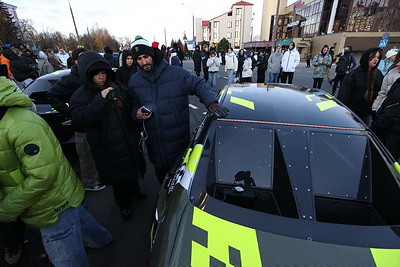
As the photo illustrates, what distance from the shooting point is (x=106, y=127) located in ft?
6.29

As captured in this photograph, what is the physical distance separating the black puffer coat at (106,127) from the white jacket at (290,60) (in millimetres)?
6472

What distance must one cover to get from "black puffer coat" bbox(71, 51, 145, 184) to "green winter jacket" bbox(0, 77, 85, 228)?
54 centimetres

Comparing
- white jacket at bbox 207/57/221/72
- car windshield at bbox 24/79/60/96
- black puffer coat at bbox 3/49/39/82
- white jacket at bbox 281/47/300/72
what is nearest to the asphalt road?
car windshield at bbox 24/79/60/96

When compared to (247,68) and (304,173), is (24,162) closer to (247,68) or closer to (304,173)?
(304,173)

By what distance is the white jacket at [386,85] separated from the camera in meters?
2.80

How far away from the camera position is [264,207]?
145cm

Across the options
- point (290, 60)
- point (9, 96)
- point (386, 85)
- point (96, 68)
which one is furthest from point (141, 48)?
point (290, 60)

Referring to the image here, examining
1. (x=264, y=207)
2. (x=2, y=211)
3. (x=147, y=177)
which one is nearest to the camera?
(x=2, y=211)

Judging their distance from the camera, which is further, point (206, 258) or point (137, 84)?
point (137, 84)

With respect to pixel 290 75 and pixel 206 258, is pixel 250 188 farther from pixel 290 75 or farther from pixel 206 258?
pixel 290 75

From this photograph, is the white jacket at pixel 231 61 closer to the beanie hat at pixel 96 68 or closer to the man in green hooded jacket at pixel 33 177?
the beanie hat at pixel 96 68

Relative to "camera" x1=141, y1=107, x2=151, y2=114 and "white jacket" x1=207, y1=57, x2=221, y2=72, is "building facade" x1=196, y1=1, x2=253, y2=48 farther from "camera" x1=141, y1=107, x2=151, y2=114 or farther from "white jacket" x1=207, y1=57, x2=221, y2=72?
"camera" x1=141, y1=107, x2=151, y2=114

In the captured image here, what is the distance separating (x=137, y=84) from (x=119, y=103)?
0.28 meters

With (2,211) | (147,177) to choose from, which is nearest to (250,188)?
(2,211)
